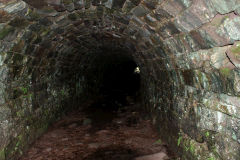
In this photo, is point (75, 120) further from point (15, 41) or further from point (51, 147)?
point (15, 41)

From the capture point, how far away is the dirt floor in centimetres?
426

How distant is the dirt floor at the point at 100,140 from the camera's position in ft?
14.0

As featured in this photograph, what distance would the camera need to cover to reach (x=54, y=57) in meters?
5.55

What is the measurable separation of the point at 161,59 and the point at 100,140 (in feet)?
8.69

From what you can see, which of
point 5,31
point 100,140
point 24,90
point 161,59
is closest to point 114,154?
point 100,140

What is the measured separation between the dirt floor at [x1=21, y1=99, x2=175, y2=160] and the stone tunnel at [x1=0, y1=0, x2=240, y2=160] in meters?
0.31

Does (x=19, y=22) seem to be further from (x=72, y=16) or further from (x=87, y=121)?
(x=87, y=121)

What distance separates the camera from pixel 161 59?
4.24m

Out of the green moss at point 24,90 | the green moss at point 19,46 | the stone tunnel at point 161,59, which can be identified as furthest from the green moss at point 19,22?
the green moss at point 24,90

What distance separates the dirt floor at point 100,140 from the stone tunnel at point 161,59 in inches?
12.2

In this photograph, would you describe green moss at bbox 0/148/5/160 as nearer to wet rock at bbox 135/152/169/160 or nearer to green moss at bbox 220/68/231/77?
wet rock at bbox 135/152/169/160

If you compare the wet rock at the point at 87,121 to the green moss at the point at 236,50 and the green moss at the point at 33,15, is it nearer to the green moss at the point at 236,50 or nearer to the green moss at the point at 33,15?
the green moss at the point at 33,15

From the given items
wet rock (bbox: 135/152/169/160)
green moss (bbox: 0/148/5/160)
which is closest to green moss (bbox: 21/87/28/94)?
green moss (bbox: 0/148/5/160)

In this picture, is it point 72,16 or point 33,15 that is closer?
point 33,15
